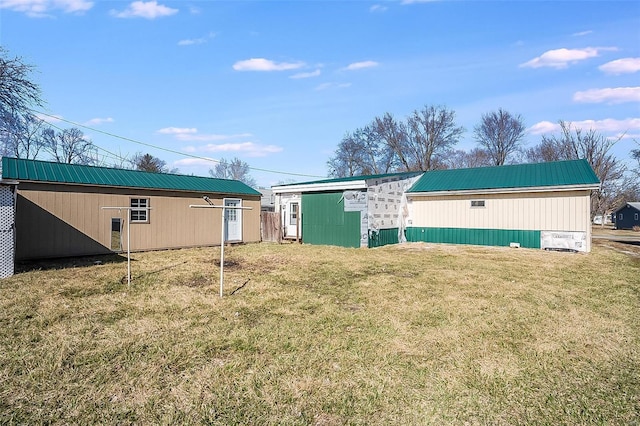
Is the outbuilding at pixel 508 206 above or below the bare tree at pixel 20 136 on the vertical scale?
below

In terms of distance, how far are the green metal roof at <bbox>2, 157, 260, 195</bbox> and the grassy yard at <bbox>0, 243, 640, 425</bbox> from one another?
499 centimetres

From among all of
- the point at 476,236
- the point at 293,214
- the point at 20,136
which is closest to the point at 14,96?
the point at 20,136

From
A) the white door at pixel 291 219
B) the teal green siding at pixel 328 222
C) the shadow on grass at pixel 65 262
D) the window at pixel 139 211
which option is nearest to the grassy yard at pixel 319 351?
the shadow on grass at pixel 65 262

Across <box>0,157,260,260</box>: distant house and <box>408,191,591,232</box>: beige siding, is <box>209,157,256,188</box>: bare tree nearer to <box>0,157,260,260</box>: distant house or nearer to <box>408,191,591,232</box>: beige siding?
<box>0,157,260,260</box>: distant house

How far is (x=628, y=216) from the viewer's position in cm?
4453

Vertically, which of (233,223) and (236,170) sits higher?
(236,170)

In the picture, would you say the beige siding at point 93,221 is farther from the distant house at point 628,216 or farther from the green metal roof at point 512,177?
the distant house at point 628,216

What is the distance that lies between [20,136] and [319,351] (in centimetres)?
3120

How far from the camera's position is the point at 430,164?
37.6 meters

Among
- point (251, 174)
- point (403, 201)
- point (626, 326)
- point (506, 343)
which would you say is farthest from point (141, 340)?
point (251, 174)

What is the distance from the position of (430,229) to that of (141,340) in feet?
51.7

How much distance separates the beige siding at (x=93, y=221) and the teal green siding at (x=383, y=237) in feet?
24.7

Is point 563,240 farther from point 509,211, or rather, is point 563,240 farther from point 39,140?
point 39,140

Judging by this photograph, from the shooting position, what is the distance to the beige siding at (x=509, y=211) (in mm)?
14078
